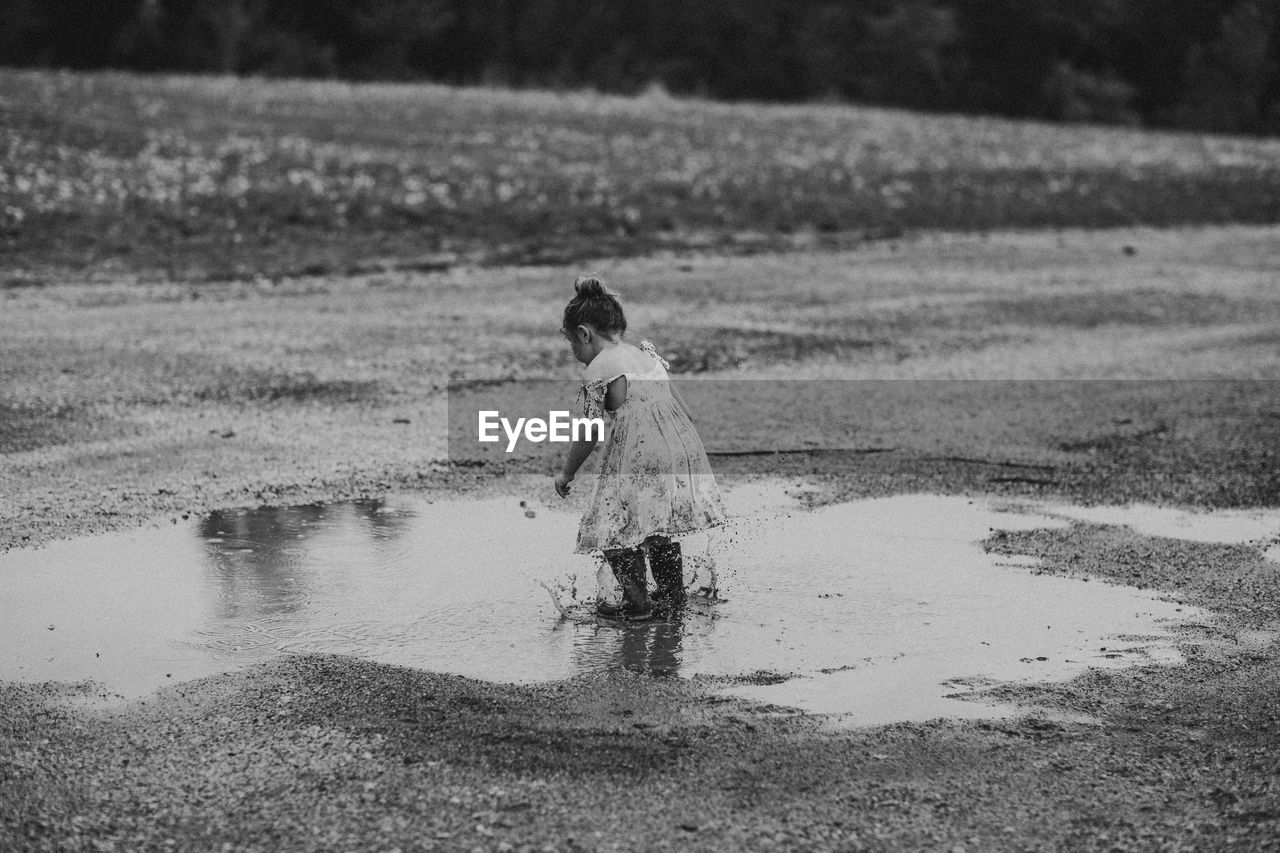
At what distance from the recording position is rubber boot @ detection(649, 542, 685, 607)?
207 inches

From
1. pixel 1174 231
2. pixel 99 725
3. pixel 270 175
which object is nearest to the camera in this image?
pixel 99 725

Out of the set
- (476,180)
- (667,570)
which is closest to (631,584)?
(667,570)

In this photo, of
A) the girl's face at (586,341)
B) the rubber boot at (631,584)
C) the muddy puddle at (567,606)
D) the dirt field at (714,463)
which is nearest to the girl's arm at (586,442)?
the girl's face at (586,341)

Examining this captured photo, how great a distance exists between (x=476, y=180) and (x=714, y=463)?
38.5 feet

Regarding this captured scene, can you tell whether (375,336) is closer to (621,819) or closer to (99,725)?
(99,725)

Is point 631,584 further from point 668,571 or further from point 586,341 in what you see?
point 586,341

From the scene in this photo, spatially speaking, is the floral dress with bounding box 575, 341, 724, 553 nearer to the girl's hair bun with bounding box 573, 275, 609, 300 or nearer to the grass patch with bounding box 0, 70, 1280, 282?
the girl's hair bun with bounding box 573, 275, 609, 300

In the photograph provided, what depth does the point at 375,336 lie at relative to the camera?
10.6 m

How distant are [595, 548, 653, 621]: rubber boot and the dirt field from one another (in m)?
0.65

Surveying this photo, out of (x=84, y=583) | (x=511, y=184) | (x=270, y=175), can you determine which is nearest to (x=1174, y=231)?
(x=511, y=184)

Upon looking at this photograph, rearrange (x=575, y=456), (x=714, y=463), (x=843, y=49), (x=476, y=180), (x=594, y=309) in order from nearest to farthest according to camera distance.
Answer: (x=594, y=309) → (x=575, y=456) → (x=714, y=463) → (x=476, y=180) → (x=843, y=49)

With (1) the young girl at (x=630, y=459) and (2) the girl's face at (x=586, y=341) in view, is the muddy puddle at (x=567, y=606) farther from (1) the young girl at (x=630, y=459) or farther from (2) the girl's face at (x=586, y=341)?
(2) the girl's face at (x=586, y=341)

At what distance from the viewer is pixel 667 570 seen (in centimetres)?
527

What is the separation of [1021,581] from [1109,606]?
0.38 m
